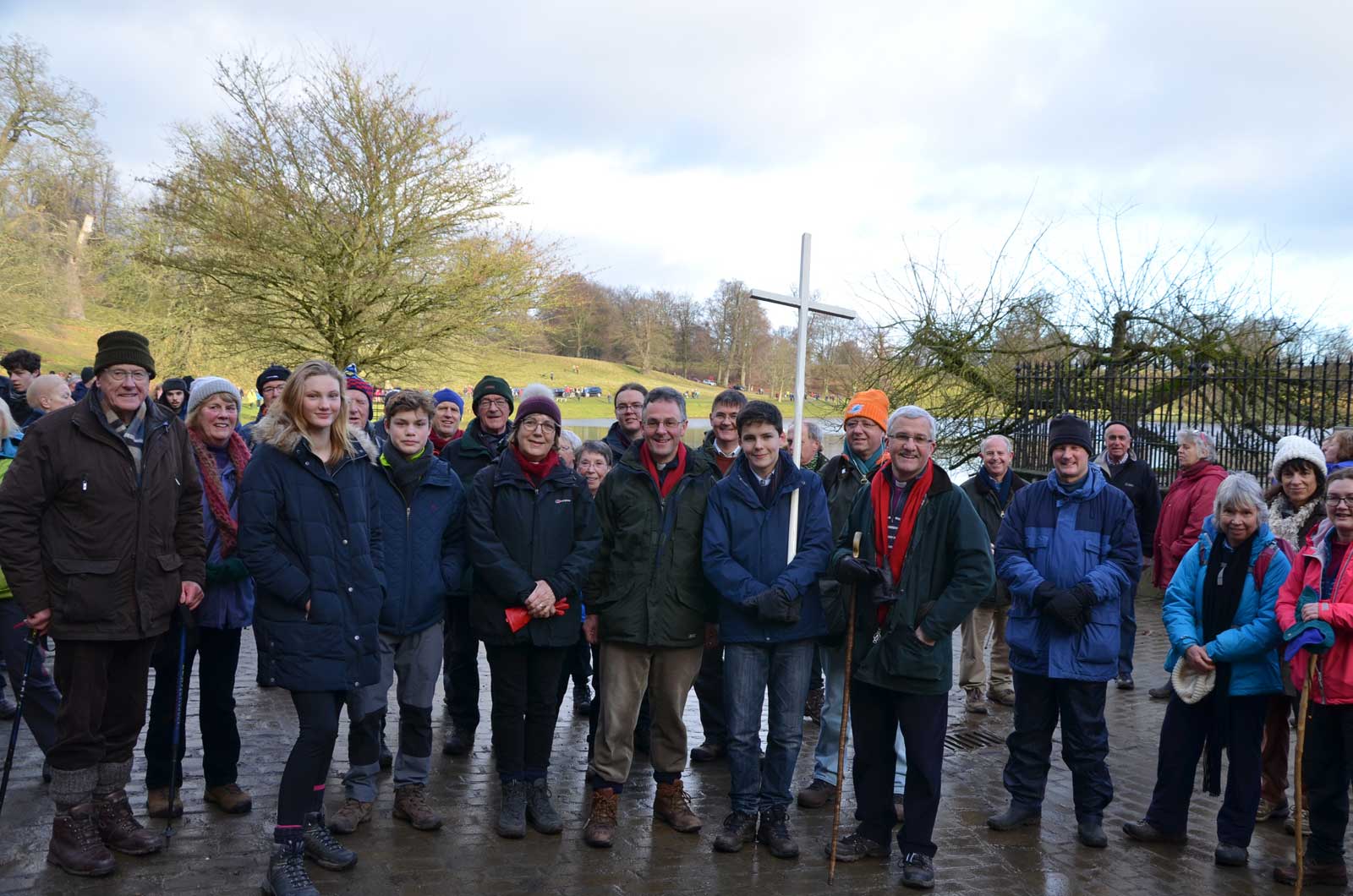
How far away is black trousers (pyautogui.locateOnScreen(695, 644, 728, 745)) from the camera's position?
20.2ft

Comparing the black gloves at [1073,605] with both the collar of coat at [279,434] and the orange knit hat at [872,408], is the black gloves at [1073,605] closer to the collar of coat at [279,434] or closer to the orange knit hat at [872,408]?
the orange knit hat at [872,408]

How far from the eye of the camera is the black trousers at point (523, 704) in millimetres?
4832

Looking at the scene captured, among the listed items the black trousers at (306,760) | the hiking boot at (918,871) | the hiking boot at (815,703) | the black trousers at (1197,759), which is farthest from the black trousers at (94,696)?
the black trousers at (1197,759)

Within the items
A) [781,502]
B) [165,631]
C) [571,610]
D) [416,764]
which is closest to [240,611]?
[165,631]

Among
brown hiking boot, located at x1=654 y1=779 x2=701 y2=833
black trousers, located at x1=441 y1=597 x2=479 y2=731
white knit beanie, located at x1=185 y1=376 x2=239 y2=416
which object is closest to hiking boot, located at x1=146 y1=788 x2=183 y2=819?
black trousers, located at x1=441 y1=597 x2=479 y2=731

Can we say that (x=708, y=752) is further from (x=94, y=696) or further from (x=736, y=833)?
(x=94, y=696)

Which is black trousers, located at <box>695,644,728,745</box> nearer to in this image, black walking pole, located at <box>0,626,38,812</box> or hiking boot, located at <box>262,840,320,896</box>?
hiking boot, located at <box>262,840,320,896</box>

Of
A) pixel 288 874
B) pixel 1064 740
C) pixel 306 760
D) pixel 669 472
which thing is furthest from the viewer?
pixel 1064 740

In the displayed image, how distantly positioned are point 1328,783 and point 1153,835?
2.72 ft

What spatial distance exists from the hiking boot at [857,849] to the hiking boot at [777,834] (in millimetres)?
193

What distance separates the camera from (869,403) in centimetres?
567

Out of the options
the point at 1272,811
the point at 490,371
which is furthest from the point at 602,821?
the point at 490,371

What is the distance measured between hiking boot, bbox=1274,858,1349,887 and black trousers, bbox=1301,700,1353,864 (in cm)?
3

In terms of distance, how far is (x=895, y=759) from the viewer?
186 inches
